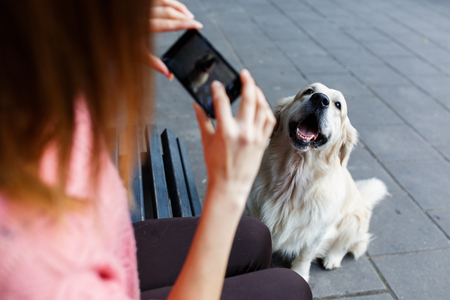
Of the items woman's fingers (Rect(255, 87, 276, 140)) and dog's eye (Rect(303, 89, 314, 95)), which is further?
dog's eye (Rect(303, 89, 314, 95))

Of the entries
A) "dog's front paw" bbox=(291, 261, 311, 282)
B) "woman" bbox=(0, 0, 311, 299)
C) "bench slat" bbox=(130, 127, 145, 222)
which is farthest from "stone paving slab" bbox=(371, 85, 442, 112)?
"woman" bbox=(0, 0, 311, 299)

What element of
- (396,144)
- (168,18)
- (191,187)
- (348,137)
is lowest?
(396,144)

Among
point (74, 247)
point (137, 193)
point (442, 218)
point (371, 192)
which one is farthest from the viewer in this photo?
point (442, 218)

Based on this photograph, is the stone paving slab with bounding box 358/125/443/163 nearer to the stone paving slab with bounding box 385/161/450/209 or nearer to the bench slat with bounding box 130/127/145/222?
the stone paving slab with bounding box 385/161/450/209

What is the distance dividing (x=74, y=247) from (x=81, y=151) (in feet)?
0.71

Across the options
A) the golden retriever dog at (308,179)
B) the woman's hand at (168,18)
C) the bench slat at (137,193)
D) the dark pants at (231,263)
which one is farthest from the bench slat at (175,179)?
the woman's hand at (168,18)

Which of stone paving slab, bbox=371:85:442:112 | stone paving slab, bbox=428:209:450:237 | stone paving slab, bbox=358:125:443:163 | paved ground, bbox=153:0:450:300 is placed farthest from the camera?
stone paving slab, bbox=371:85:442:112

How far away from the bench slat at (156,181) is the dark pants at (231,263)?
36 centimetres

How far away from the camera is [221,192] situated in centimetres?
84

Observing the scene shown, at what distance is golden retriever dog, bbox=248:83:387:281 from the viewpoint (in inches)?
83.9

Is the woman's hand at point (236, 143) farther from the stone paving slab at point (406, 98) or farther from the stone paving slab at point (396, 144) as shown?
the stone paving slab at point (406, 98)

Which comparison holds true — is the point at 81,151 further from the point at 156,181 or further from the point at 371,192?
the point at 371,192

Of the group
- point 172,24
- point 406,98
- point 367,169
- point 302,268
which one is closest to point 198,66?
point 172,24

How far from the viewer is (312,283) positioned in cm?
236
